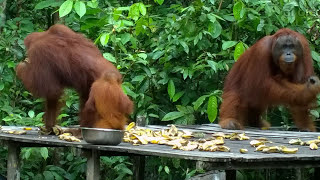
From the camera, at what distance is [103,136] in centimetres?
392

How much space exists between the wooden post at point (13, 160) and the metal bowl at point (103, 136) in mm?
1430

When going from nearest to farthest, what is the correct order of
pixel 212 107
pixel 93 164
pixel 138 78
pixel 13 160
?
pixel 93 164 → pixel 13 160 → pixel 212 107 → pixel 138 78

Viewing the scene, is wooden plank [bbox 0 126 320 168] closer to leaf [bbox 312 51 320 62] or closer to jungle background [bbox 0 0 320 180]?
jungle background [bbox 0 0 320 180]

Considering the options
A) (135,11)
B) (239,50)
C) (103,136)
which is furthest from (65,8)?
(103,136)

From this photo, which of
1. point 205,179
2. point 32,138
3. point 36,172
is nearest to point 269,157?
point 205,179

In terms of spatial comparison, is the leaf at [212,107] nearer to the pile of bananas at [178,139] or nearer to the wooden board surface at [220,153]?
the wooden board surface at [220,153]

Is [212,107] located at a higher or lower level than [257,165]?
higher

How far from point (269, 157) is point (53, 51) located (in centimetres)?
205

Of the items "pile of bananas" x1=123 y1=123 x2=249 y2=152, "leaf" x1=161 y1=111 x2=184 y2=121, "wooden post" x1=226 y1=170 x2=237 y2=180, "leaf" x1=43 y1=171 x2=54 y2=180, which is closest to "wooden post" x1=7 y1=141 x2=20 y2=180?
"leaf" x1=43 y1=171 x2=54 y2=180

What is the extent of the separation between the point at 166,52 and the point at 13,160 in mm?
1789

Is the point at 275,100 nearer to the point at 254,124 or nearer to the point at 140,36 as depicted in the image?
the point at 254,124

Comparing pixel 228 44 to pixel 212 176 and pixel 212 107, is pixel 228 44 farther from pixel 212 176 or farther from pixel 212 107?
pixel 212 176

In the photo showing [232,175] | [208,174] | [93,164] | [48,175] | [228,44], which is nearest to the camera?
[208,174]

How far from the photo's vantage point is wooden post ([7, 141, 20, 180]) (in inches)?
206
